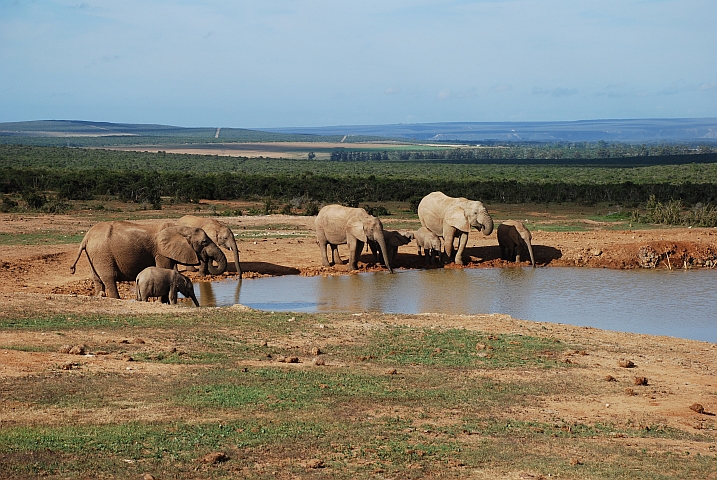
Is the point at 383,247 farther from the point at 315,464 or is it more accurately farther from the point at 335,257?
the point at 315,464

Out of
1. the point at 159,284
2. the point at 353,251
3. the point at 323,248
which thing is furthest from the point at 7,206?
the point at 159,284

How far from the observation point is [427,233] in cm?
2616

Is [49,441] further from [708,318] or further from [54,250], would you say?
[54,250]

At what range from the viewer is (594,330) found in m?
16.0

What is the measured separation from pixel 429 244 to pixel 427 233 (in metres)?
0.38

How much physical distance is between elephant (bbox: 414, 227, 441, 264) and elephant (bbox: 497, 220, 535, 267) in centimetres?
172

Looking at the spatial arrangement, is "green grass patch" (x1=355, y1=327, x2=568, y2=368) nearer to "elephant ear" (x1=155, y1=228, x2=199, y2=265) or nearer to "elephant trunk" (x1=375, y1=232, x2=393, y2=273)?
"elephant ear" (x1=155, y1=228, x2=199, y2=265)

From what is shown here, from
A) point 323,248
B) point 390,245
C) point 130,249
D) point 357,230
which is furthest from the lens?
point 323,248

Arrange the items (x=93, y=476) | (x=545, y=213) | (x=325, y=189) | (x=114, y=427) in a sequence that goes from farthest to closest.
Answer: (x=325, y=189), (x=545, y=213), (x=114, y=427), (x=93, y=476)

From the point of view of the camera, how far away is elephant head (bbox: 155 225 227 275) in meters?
18.5

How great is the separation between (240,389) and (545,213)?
32.1 m

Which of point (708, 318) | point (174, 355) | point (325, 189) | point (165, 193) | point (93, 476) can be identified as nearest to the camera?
point (93, 476)

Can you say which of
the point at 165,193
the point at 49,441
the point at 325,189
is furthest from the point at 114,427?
the point at 325,189

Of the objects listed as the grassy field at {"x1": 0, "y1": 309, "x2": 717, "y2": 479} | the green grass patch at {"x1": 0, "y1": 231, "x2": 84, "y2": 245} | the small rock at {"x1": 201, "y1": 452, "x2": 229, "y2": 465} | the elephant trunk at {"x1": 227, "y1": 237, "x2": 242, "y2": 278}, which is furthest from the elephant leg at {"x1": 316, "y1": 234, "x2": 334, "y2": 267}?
the small rock at {"x1": 201, "y1": 452, "x2": 229, "y2": 465}
